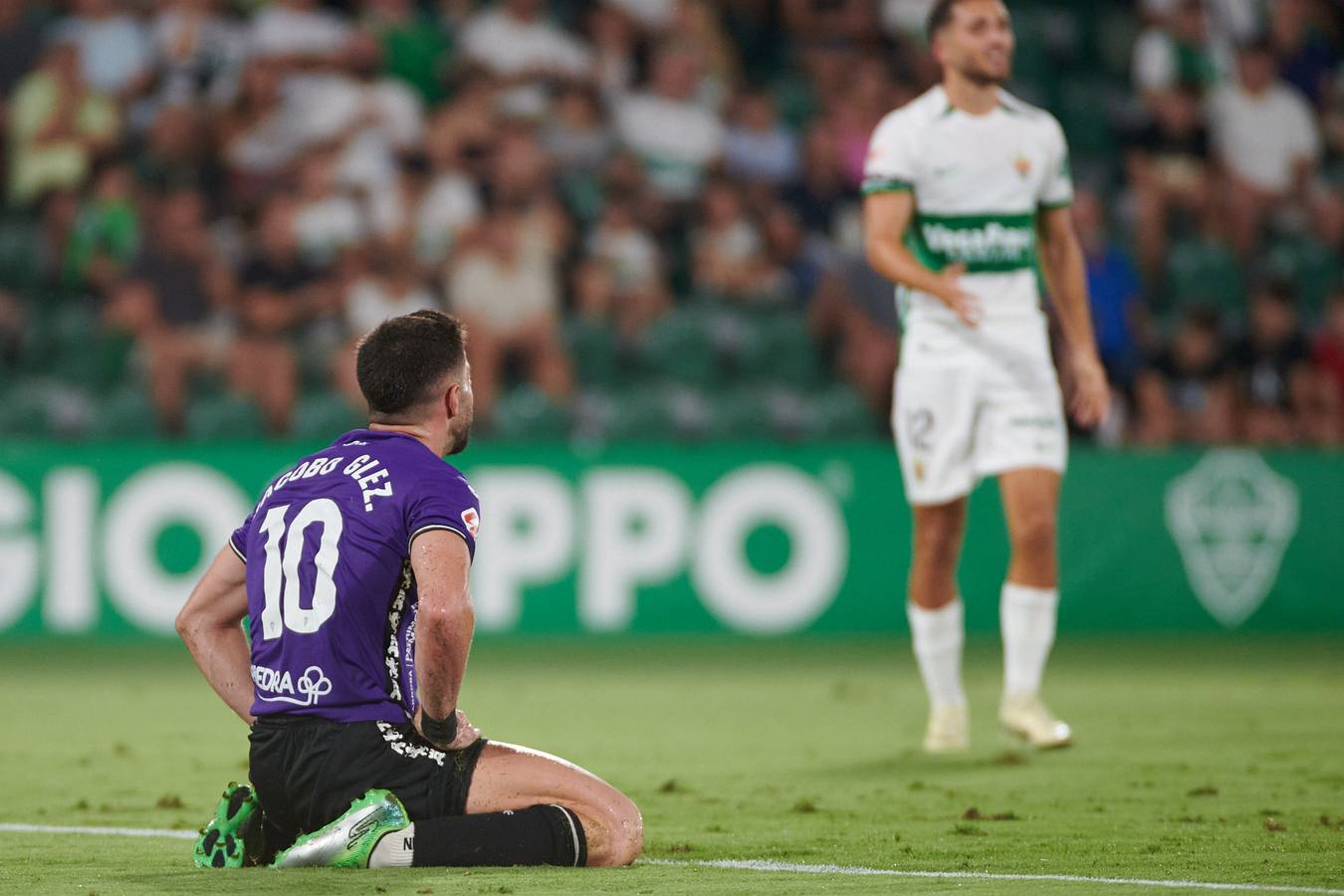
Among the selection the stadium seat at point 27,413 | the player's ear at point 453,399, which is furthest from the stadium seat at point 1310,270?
the player's ear at point 453,399

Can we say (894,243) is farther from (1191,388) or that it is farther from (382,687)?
(1191,388)

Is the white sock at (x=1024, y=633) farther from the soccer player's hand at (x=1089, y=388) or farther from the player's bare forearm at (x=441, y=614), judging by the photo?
the player's bare forearm at (x=441, y=614)

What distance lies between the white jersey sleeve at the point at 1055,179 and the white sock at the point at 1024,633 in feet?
5.03

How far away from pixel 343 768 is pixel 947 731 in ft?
11.7

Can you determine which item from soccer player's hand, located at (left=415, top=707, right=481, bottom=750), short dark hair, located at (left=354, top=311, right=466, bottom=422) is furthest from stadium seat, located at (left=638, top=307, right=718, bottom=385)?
soccer player's hand, located at (left=415, top=707, right=481, bottom=750)

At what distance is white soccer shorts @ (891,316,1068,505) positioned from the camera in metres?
8.06

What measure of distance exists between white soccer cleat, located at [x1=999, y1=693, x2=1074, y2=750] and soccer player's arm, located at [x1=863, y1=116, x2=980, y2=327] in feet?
4.65

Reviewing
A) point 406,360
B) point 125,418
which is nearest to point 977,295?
point 406,360

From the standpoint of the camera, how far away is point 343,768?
505 centimetres

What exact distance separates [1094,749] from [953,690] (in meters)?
0.57

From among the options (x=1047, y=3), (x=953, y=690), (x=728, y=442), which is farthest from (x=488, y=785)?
(x=1047, y=3)

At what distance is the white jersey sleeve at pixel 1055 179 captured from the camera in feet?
27.5

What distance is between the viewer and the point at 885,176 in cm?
819

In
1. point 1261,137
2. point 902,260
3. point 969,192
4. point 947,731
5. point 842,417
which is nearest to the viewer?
point 902,260
